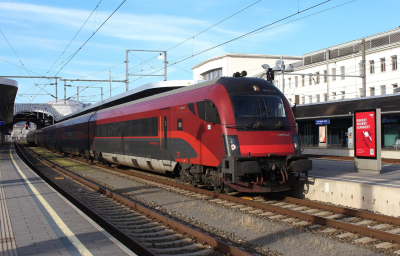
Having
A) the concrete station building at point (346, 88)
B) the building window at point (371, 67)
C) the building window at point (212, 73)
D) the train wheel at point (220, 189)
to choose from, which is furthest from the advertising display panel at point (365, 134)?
the building window at point (212, 73)

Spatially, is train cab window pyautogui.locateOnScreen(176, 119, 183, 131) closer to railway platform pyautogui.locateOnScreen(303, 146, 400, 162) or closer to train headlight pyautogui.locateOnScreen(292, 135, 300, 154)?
train headlight pyautogui.locateOnScreen(292, 135, 300, 154)

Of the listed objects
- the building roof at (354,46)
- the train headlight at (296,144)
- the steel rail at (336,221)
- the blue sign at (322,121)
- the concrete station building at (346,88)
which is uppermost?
the building roof at (354,46)

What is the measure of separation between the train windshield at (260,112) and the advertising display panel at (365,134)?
4642 millimetres

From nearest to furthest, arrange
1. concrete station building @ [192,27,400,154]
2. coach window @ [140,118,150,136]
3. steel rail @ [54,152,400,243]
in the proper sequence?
1. steel rail @ [54,152,400,243]
2. coach window @ [140,118,150,136]
3. concrete station building @ [192,27,400,154]

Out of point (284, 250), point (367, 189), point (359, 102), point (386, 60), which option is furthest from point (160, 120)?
point (386, 60)

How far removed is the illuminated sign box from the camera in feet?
44.2

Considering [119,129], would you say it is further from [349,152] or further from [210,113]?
[349,152]

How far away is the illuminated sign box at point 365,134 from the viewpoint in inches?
530

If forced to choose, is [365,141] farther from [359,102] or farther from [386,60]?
[386,60]

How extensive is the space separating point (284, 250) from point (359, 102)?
24.1 meters

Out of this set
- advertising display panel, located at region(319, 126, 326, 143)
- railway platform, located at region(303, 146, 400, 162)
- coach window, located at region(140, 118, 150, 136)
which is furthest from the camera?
advertising display panel, located at region(319, 126, 326, 143)

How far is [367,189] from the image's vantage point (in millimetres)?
9500

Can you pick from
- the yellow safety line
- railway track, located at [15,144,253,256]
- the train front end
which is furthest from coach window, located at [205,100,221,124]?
the yellow safety line

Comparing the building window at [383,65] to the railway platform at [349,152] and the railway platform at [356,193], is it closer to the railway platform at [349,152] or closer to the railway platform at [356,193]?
the railway platform at [349,152]
